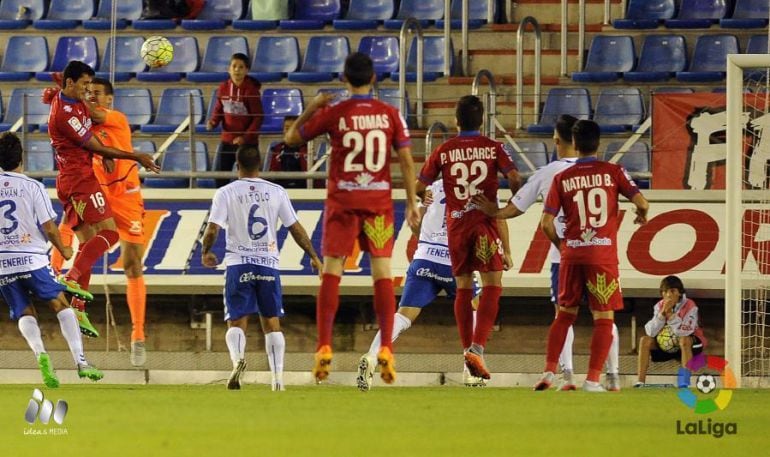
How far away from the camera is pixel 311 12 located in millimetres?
21188

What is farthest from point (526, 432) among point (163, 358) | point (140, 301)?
point (163, 358)

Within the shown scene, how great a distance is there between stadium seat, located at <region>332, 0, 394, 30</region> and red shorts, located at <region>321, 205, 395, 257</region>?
1010cm

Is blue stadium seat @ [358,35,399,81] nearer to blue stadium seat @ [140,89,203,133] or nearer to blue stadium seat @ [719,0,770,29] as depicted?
blue stadium seat @ [140,89,203,133]

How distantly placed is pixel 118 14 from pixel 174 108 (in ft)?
8.78

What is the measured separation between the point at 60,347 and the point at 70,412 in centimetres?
885

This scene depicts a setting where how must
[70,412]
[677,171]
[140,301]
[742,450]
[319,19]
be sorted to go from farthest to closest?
[319,19] < [677,171] < [140,301] < [70,412] < [742,450]

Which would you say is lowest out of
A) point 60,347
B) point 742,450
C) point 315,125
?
point 60,347

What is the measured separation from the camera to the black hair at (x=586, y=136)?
11.7 m

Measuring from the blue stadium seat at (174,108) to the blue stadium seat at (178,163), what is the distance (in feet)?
1.31

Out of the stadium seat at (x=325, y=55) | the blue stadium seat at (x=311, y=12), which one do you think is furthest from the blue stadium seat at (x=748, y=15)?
the blue stadium seat at (x=311, y=12)

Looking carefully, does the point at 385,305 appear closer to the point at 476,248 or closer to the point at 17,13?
the point at 476,248

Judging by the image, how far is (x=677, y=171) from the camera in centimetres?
1670

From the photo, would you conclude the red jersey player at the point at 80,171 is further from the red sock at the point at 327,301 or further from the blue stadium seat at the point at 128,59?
the blue stadium seat at the point at 128,59

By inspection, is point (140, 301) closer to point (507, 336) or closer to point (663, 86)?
point (507, 336)
